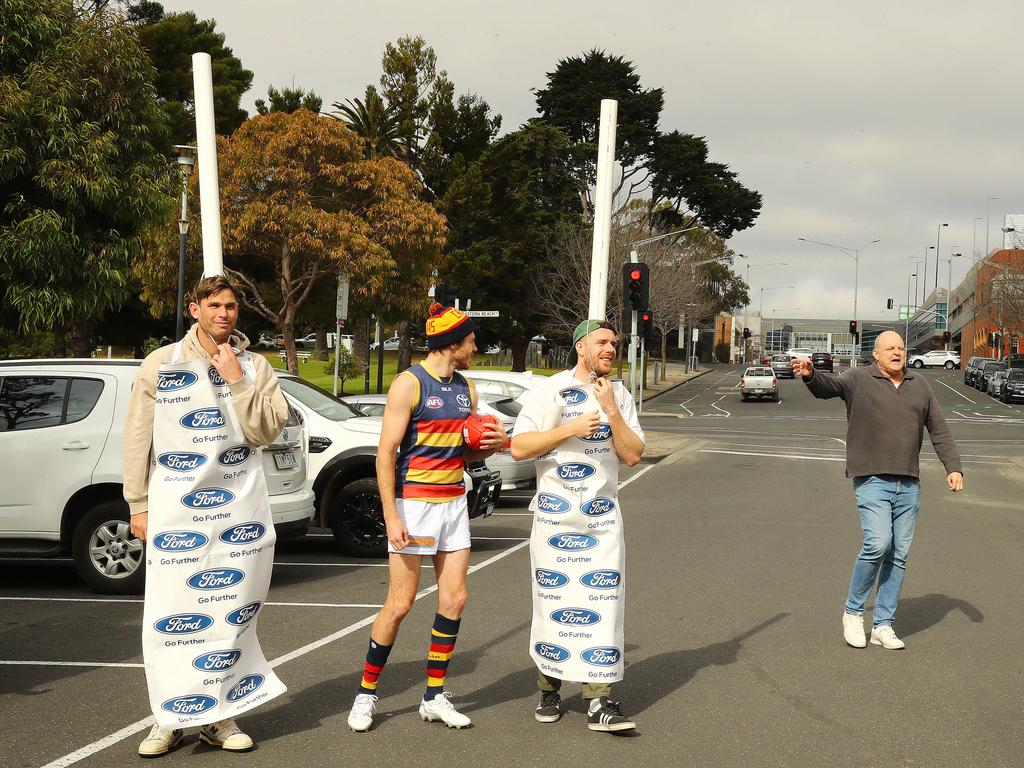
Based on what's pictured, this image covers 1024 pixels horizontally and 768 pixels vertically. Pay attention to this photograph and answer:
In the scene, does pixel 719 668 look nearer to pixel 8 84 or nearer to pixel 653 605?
pixel 653 605

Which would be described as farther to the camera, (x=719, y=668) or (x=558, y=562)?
(x=719, y=668)

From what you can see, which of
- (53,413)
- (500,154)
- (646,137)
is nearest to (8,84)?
(53,413)

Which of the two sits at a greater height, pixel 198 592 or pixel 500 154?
pixel 500 154

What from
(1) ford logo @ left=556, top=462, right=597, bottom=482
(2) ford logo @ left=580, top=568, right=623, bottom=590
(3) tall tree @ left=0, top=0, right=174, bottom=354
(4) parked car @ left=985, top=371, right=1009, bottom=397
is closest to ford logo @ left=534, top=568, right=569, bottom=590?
(2) ford logo @ left=580, top=568, right=623, bottom=590

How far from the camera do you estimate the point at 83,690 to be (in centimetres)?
574

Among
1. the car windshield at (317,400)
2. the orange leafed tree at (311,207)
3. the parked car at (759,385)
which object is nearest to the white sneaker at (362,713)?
the car windshield at (317,400)

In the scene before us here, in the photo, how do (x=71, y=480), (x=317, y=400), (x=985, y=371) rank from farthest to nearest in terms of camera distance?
(x=985, y=371) < (x=317, y=400) < (x=71, y=480)

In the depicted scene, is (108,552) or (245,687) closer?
(245,687)

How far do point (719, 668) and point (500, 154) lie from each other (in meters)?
48.1

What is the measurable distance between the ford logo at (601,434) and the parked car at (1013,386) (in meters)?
48.8

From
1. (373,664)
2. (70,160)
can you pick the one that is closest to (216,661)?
(373,664)

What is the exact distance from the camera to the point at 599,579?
16.7ft

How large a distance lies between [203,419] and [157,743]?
1.34 metres

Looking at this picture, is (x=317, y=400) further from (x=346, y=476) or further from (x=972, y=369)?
(x=972, y=369)
